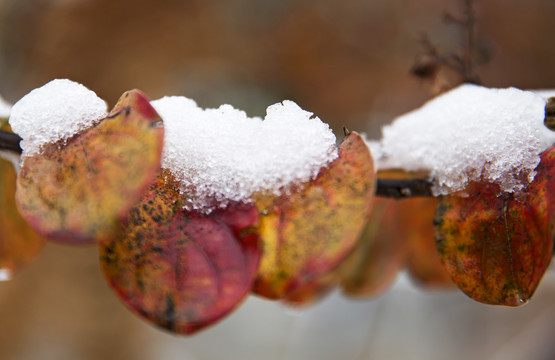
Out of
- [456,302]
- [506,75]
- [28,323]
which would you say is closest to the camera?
[28,323]

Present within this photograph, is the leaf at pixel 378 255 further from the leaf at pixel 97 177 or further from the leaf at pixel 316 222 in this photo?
the leaf at pixel 97 177

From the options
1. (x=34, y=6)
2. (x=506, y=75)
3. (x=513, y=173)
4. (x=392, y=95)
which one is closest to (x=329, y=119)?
(x=392, y=95)

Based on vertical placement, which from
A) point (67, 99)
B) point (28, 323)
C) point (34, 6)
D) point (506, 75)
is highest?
point (506, 75)

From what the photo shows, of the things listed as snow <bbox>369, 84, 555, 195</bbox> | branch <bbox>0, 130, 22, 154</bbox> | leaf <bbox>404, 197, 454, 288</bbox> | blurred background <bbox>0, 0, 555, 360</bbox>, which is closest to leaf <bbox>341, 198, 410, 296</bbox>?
leaf <bbox>404, 197, 454, 288</bbox>

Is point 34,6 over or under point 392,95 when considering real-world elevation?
under

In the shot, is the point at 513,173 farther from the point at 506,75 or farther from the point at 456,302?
the point at 456,302

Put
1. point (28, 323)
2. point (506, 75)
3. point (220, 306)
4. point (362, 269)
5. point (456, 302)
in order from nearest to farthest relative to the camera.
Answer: point (220, 306), point (362, 269), point (28, 323), point (506, 75), point (456, 302)

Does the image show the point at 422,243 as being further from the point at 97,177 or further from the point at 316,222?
the point at 97,177
